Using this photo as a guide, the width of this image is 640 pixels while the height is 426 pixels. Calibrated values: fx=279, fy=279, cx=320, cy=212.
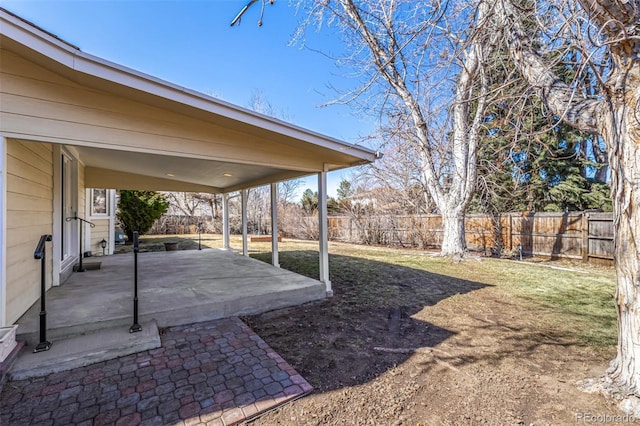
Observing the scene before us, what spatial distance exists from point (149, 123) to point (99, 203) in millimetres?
7584

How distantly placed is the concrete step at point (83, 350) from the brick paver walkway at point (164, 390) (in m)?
0.07

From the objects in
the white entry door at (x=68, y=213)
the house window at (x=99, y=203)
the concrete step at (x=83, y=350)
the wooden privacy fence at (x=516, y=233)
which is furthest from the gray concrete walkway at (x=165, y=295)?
the wooden privacy fence at (x=516, y=233)

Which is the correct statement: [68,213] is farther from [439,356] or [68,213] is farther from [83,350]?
[439,356]

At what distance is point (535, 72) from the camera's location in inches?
115

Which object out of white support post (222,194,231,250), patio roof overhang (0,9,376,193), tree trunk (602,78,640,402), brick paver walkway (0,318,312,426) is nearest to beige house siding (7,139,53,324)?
patio roof overhang (0,9,376,193)

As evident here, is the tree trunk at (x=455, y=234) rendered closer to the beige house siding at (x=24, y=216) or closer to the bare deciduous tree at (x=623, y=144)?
the bare deciduous tree at (x=623, y=144)

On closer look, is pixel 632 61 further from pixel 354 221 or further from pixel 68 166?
pixel 354 221

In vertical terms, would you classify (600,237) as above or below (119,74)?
below

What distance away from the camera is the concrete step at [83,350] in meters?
2.50

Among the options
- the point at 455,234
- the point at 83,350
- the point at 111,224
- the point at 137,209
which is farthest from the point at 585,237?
the point at 137,209

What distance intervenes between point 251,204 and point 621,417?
20232 mm

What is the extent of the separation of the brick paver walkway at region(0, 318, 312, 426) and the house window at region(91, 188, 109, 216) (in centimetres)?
771

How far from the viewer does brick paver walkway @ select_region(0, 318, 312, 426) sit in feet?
6.66

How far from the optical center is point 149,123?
133 inches
